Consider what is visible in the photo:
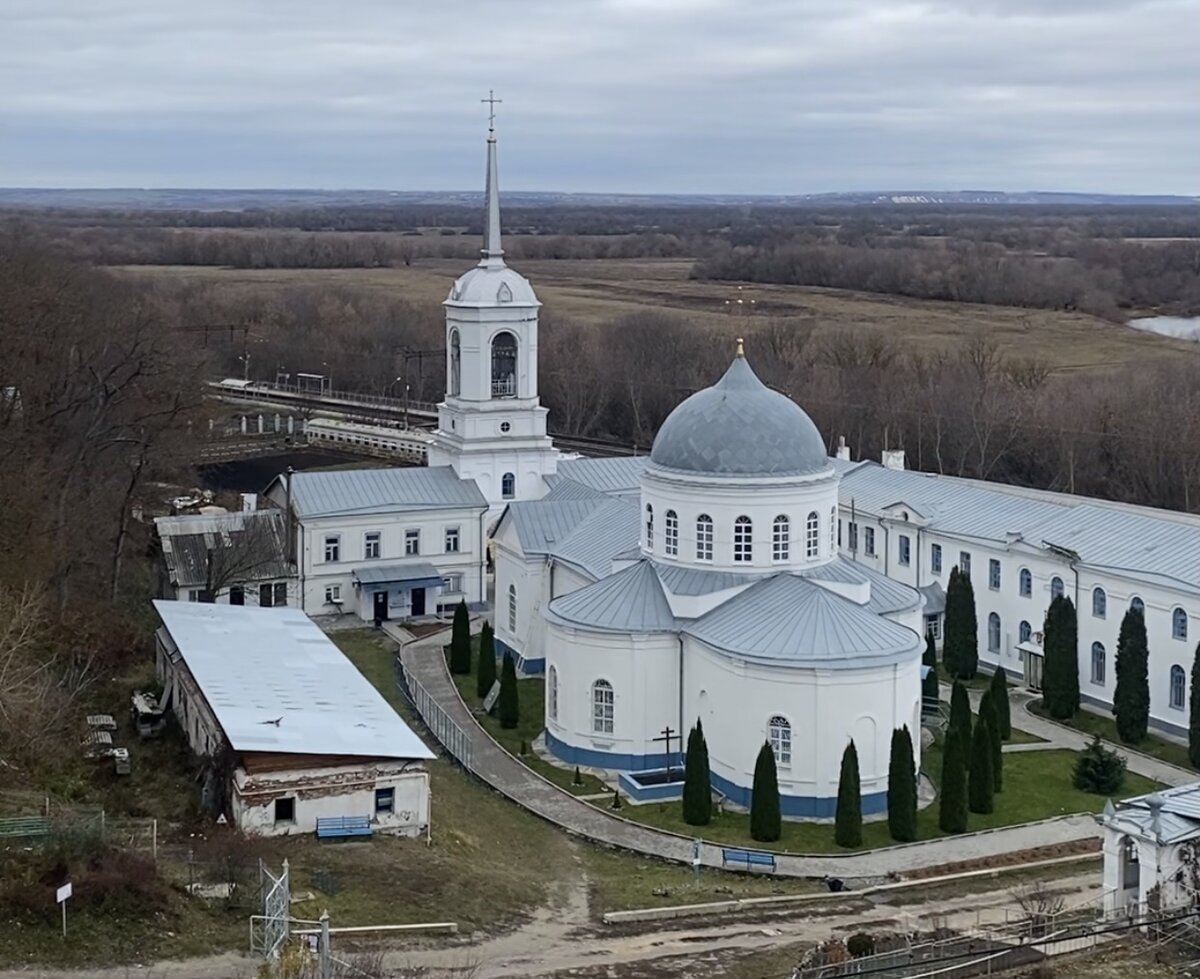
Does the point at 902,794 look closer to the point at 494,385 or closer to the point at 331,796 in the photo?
the point at 331,796

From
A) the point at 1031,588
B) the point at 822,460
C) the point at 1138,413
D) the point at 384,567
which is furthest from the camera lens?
the point at 1138,413

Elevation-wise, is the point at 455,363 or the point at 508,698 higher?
the point at 455,363

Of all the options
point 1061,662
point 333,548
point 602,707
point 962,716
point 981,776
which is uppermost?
Result: point 333,548

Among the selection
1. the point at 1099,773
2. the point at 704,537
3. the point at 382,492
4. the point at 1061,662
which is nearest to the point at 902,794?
the point at 1099,773

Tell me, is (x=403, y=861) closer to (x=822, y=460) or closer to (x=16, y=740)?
(x=16, y=740)

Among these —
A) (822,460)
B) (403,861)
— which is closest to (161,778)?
(403,861)

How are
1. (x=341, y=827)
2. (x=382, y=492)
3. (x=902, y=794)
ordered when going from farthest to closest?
(x=382, y=492) < (x=902, y=794) < (x=341, y=827)
